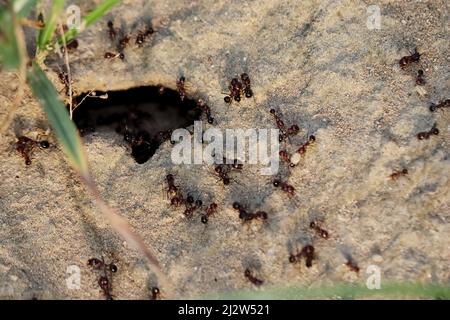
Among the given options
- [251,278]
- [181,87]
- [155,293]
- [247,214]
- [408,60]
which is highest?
[408,60]

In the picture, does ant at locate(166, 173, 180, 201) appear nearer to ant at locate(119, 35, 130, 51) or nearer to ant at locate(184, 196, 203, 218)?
ant at locate(184, 196, 203, 218)

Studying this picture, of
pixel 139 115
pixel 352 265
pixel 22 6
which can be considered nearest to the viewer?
pixel 22 6

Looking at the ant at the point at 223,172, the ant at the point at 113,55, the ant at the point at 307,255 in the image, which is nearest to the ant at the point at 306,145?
the ant at the point at 223,172

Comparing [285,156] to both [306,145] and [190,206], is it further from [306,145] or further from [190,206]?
[190,206]

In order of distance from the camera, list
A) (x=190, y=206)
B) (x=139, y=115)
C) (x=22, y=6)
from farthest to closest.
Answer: (x=139, y=115) → (x=190, y=206) → (x=22, y=6)

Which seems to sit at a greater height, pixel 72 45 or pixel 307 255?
pixel 72 45

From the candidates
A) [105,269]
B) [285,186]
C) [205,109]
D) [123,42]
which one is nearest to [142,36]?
[123,42]
